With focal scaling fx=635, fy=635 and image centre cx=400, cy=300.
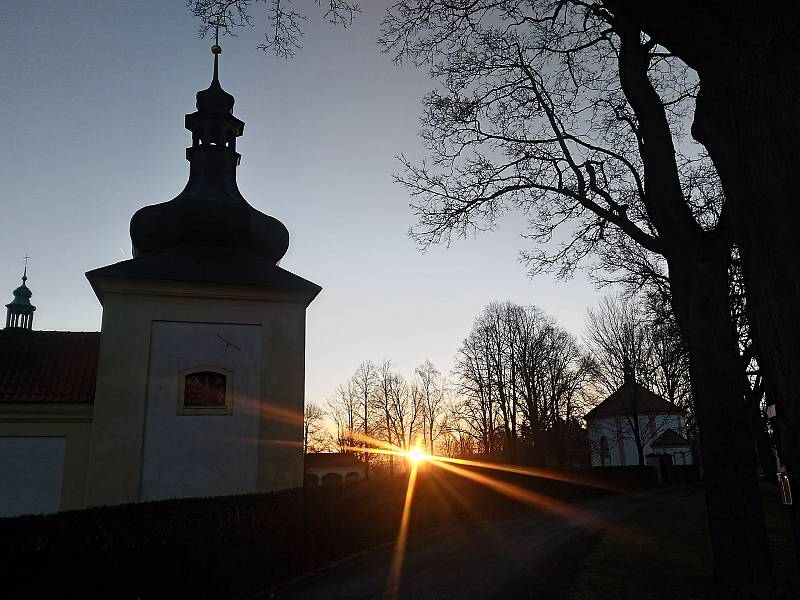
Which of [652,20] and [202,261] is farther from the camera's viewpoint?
[202,261]

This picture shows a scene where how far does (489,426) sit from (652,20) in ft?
137

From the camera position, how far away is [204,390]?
667 inches

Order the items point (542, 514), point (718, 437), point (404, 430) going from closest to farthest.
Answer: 1. point (718, 437)
2. point (542, 514)
3. point (404, 430)

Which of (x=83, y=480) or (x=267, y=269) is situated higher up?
(x=267, y=269)

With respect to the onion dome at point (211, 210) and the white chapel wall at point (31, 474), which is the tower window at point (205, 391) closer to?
the white chapel wall at point (31, 474)

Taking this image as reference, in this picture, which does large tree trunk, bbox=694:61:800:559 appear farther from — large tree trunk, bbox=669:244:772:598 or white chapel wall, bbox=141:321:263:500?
white chapel wall, bbox=141:321:263:500

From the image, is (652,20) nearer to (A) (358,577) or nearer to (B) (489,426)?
(A) (358,577)

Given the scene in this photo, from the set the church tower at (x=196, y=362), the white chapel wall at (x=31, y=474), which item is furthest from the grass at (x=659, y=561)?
the white chapel wall at (x=31, y=474)

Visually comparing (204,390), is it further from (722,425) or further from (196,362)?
(722,425)

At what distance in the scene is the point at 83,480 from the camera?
51.6 ft

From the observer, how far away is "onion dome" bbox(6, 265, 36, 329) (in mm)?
36562

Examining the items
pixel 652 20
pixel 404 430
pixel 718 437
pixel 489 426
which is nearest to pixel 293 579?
pixel 718 437

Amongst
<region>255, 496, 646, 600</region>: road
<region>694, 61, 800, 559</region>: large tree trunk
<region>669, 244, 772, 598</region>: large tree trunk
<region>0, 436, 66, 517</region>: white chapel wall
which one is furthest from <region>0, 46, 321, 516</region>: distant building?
<region>694, 61, 800, 559</region>: large tree trunk

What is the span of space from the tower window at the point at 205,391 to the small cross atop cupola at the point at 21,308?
24.9m
